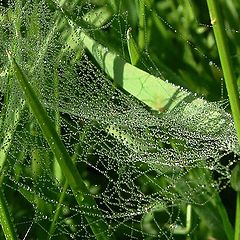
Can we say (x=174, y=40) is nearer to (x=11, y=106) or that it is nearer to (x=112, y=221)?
(x=112, y=221)

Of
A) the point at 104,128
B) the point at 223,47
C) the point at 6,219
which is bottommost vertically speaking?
the point at 6,219

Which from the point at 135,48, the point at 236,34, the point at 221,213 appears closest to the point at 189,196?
the point at 221,213

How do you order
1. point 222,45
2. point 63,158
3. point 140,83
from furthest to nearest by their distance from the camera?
point 140,83 < point 63,158 < point 222,45

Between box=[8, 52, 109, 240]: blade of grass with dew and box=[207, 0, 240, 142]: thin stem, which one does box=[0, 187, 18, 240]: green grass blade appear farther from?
box=[207, 0, 240, 142]: thin stem

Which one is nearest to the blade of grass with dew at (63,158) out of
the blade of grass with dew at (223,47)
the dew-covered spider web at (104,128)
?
the dew-covered spider web at (104,128)

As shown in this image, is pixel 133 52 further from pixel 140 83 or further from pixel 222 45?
pixel 222 45

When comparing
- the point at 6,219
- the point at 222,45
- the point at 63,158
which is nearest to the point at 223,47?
the point at 222,45
